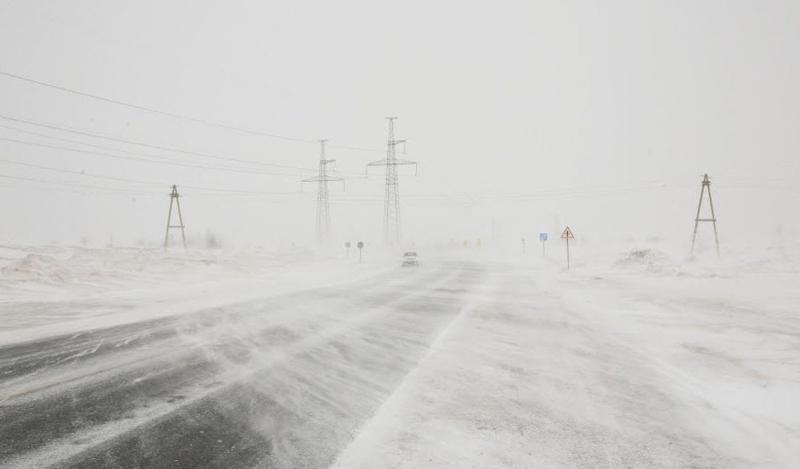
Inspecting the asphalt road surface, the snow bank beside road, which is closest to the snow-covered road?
the asphalt road surface

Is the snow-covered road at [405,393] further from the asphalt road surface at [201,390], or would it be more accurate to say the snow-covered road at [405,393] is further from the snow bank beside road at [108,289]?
the snow bank beside road at [108,289]

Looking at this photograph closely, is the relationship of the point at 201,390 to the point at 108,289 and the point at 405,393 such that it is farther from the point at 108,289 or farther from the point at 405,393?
the point at 108,289

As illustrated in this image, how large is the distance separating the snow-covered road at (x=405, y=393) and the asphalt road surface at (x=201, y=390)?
23mm

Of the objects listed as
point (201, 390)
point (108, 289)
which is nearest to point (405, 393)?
point (201, 390)

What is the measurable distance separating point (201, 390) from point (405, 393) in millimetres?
2424

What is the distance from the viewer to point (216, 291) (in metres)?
15.1

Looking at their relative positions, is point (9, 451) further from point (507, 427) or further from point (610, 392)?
point (610, 392)

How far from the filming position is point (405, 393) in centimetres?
488

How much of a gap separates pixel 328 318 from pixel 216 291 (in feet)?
23.4

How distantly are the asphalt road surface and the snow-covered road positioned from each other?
0.02 meters

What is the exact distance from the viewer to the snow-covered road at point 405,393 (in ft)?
11.4

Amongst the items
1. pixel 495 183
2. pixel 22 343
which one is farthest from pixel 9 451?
pixel 495 183

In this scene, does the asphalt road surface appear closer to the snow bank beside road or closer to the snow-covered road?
the snow-covered road

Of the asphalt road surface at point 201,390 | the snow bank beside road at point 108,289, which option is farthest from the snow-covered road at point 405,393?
the snow bank beside road at point 108,289
